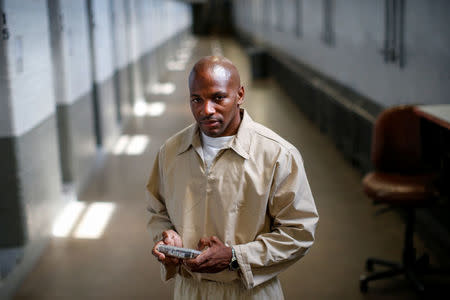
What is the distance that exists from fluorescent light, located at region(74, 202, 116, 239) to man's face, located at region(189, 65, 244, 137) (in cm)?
384

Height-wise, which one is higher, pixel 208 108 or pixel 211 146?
pixel 208 108

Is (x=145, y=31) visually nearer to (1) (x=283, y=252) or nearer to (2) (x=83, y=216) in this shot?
(2) (x=83, y=216)

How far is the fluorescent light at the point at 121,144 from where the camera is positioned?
8742mm

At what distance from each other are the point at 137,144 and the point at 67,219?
3.48 meters

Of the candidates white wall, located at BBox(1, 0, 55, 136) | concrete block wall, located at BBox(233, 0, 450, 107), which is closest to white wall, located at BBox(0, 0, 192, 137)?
white wall, located at BBox(1, 0, 55, 136)

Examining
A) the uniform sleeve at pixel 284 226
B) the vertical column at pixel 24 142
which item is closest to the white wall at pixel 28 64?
the vertical column at pixel 24 142

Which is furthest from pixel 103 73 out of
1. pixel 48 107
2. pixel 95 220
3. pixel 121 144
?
pixel 95 220

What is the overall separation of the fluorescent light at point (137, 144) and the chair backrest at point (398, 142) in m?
4.96

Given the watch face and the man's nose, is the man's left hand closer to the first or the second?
the watch face

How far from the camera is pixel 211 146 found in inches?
74.3

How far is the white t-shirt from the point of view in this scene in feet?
6.11

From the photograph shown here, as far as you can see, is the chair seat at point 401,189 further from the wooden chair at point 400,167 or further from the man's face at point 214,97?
the man's face at point 214,97

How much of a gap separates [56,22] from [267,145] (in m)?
4.96

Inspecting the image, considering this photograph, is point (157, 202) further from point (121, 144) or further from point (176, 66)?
point (176, 66)
